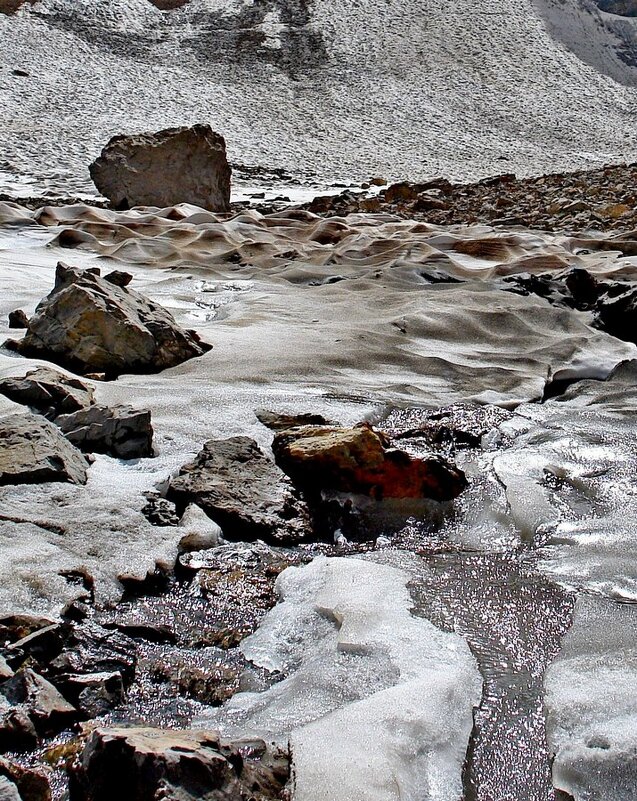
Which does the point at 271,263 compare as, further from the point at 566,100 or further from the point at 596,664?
the point at 566,100

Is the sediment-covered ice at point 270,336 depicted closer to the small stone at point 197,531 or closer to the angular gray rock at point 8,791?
the small stone at point 197,531

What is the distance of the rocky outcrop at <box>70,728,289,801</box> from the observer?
46.2 inches

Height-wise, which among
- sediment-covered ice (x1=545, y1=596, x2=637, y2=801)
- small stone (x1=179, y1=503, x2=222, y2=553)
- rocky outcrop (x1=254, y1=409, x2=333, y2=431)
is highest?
sediment-covered ice (x1=545, y1=596, x2=637, y2=801)

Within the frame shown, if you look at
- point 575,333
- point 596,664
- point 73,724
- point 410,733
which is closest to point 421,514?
point 596,664

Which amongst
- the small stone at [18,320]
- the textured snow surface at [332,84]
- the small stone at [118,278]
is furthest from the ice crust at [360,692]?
the textured snow surface at [332,84]

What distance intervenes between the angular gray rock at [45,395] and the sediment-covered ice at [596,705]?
1.72 meters

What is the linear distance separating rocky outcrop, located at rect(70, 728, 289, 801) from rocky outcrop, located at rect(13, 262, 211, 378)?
2.27m

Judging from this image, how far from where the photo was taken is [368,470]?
8.19 feet

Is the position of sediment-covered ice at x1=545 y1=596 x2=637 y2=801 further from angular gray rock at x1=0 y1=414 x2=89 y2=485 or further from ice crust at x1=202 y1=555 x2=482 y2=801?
angular gray rock at x1=0 y1=414 x2=89 y2=485

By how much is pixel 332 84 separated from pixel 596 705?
85.6ft

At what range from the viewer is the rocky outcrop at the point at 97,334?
11.2 ft

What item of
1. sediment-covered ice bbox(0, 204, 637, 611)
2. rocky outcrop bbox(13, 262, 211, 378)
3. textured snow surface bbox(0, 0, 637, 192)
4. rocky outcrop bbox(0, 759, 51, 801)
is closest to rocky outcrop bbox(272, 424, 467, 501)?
sediment-covered ice bbox(0, 204, 637, 611)

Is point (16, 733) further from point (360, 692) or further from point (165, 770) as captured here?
point (360, 692)

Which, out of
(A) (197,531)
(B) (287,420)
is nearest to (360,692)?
(A) (197,531)
